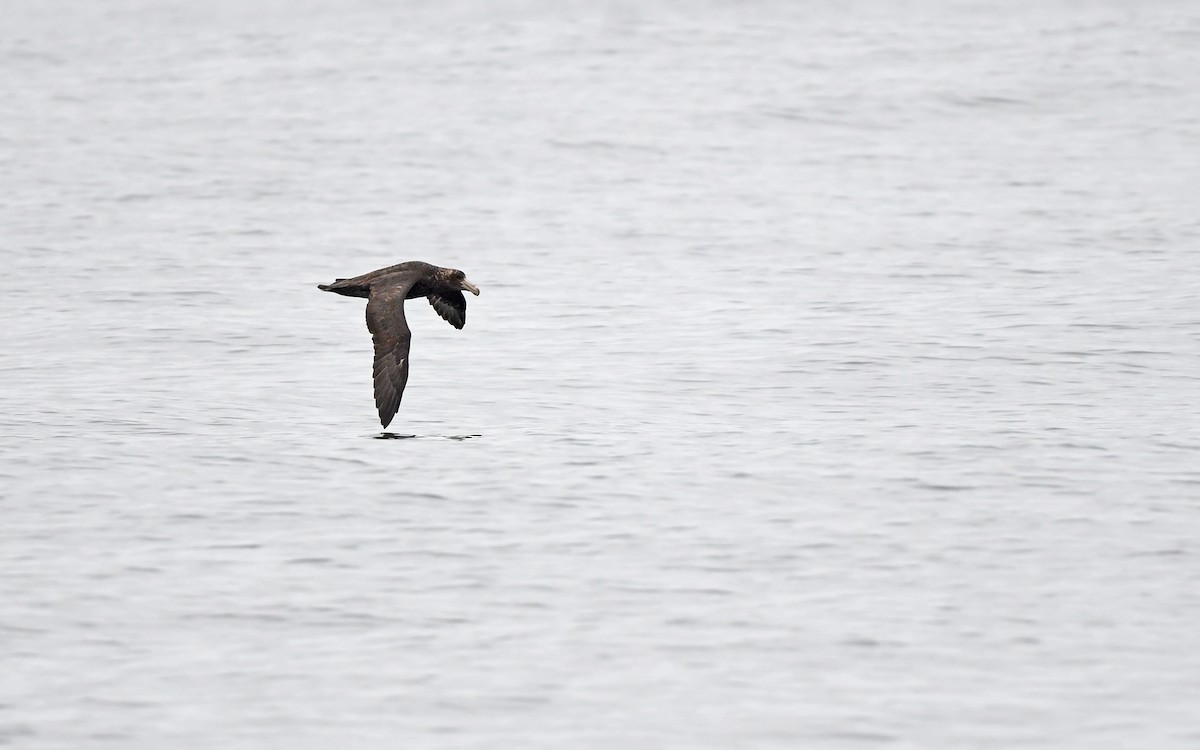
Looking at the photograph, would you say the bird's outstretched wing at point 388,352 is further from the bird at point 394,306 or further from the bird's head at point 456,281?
the bird's head at point 456,281

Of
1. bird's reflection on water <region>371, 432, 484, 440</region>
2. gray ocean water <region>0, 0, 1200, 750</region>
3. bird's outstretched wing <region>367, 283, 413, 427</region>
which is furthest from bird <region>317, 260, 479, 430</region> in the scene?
gray ocean water <region>0, 0, 1200, 750</region>

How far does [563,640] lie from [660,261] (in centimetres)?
1889

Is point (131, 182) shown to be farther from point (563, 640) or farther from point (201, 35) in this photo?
point (563, 640)

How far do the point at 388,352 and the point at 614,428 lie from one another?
2.44 m

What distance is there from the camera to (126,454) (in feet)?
52.6

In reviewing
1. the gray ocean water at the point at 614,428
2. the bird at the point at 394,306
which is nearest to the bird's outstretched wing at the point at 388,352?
the bird at the point at 394,306

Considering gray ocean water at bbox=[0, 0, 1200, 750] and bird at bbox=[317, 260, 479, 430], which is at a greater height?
bird at bbox=[317, 260, 479, 430]

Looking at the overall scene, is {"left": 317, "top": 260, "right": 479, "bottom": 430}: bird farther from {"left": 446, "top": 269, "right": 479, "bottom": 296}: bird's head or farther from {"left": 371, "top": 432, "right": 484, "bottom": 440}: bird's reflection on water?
{"left": 371, "top": 432, "right": 484, "bottom": 440}: bird's reflection on water

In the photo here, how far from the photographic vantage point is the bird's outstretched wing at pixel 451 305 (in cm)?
1808

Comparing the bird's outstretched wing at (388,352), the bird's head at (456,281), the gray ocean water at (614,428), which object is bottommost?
the gray ocean water at (614,428)

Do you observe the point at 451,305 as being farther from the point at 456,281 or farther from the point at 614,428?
the point at 614,428

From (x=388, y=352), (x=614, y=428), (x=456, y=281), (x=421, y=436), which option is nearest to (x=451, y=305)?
(x=456, y=281)

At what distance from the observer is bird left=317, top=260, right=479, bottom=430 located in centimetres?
1589

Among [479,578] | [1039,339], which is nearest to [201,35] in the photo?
[1039,339]
